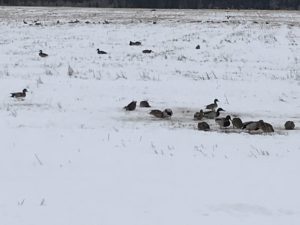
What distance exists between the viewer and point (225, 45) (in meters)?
28.1

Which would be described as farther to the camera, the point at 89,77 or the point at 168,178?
the point at 89,77

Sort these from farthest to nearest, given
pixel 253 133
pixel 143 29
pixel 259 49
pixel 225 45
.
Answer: pixel 143 29 → pixel 225 45 → pixel 259 49 → pixel 253 133

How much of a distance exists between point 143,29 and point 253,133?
30.4 metres

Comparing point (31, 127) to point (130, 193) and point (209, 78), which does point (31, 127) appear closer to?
point (130, 193)

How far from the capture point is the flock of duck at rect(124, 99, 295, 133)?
10.6m

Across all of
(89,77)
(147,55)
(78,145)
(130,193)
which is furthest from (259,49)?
(130,193)

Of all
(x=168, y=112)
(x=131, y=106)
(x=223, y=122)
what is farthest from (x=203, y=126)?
(x=131, y=106)

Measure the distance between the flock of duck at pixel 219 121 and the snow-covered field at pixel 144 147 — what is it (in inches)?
9.2

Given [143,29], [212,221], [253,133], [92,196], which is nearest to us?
[212,221]

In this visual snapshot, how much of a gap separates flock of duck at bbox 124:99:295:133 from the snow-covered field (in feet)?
0.76

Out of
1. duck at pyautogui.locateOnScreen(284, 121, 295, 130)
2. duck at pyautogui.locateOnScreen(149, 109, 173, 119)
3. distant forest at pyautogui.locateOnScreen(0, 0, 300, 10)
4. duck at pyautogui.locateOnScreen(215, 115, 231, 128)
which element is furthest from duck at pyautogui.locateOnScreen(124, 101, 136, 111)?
distant forest at pyautogui.locateOnScreen(0, 0, 300, 10)

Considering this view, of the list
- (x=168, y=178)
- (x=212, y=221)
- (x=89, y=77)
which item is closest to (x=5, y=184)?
(x=168, y=178)

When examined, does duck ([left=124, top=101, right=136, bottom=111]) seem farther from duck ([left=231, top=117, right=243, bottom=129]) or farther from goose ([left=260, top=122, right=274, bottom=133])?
goose ([left=260, top=122, right=274, bottom=133])

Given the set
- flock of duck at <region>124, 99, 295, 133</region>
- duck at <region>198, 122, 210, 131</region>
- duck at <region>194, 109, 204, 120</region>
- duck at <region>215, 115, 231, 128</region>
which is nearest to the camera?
flock of duck at <region>124, 99, 295, 133</region>
